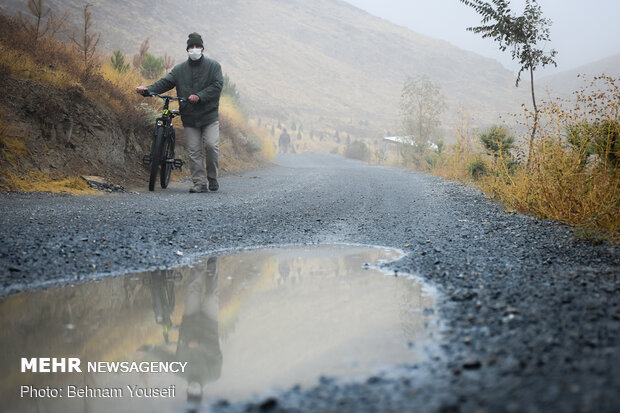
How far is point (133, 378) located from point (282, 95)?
273 feet

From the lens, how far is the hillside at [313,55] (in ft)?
237

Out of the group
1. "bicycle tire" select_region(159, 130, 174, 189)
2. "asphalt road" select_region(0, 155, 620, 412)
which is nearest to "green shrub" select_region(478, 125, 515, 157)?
"asphalt road" select_region(0, 155, 620, 412)

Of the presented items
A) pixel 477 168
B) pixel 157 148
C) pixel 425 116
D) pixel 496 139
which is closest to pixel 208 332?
pixel 157 148

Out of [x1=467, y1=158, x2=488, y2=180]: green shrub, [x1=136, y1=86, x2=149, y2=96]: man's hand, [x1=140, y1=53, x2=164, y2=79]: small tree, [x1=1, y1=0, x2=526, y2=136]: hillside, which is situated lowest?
[x1=467, y1=158, x2=488, y2=180]: green shrub

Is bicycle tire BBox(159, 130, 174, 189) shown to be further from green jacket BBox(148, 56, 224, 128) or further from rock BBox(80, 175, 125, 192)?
rock BBox(80, 175, 125, 192)

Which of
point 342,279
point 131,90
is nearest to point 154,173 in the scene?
point 131,90

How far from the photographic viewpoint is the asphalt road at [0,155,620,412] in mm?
1716

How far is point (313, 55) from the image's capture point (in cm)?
10756

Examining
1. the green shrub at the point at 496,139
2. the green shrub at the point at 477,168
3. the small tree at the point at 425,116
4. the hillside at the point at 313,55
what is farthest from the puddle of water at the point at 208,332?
the hillside at the point at 313,55

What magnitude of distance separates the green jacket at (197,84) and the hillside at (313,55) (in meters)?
41.4

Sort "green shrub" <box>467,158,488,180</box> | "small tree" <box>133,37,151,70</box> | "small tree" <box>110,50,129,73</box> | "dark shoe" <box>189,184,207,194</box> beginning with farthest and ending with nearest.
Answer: "small tree" <box>133,37,151,70</box> < "green shrub" <box>467,158,488,180</box> < "small tree" <box>110,50,129,73</box> < "dark shoe" <box>189,184,207,194</box>

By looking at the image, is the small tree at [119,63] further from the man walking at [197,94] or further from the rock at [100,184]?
the rock at [100,184]

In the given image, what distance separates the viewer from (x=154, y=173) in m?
8.42

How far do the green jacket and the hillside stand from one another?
4141cm
